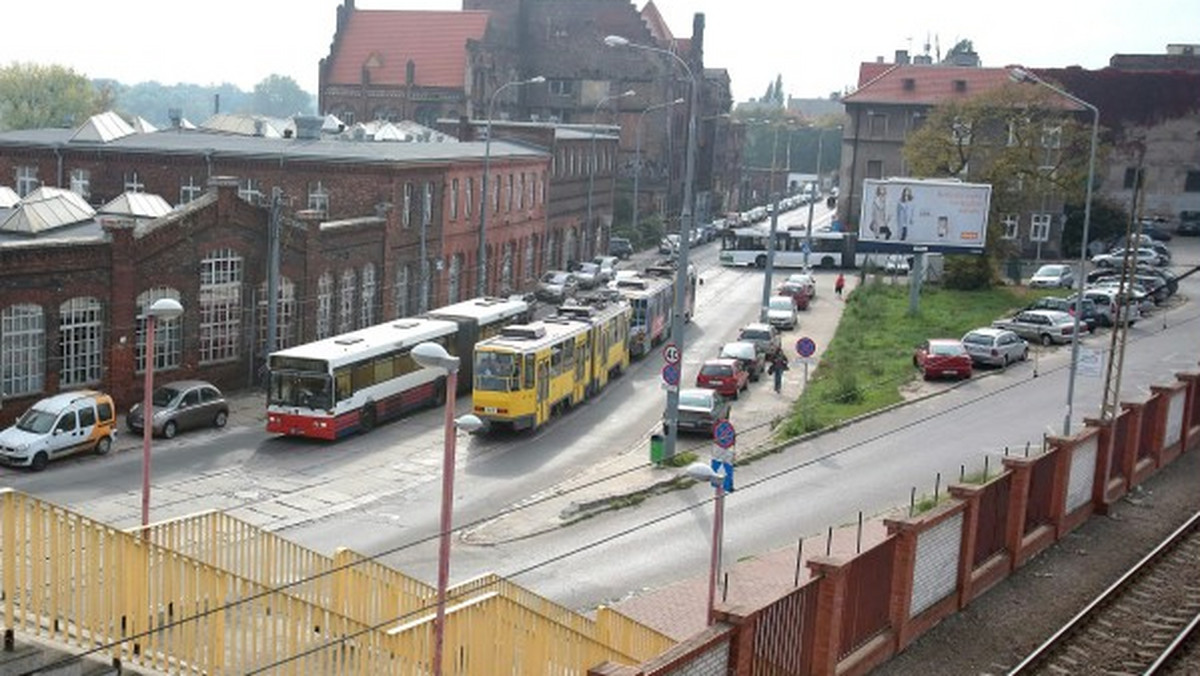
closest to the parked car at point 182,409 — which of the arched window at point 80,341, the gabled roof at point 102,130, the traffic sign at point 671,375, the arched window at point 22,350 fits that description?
the arched window at point 80,341

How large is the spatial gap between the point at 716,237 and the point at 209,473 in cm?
7231

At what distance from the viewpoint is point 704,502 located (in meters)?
32.0

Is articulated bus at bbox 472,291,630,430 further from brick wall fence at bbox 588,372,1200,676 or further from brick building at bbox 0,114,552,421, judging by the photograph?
brick wall fence at bbox 588,372,1200,676

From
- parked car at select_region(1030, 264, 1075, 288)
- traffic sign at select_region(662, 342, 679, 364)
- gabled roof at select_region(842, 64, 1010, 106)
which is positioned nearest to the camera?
traffic sign at select_region(662, 342, 679, 364)

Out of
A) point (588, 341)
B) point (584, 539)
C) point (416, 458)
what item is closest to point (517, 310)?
point (588, 341)

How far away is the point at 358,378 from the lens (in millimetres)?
A: 38906

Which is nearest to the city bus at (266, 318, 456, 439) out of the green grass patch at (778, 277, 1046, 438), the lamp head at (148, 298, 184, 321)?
the green grass patch at (778, 277, 1046, 438)

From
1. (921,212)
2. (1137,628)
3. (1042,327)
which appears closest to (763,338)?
(1042,327)

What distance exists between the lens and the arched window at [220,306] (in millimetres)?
42812

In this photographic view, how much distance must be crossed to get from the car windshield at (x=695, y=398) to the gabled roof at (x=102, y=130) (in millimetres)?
29971

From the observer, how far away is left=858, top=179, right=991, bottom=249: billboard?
6178 centimetres

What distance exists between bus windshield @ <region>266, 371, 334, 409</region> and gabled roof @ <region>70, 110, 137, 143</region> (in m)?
24.3

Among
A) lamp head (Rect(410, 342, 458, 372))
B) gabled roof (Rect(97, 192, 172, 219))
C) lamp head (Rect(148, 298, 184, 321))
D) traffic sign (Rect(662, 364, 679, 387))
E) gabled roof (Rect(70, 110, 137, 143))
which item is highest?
gabled roof (Rect(70, 110, 137, 143))

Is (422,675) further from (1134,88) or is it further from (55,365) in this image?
(1134,88)
